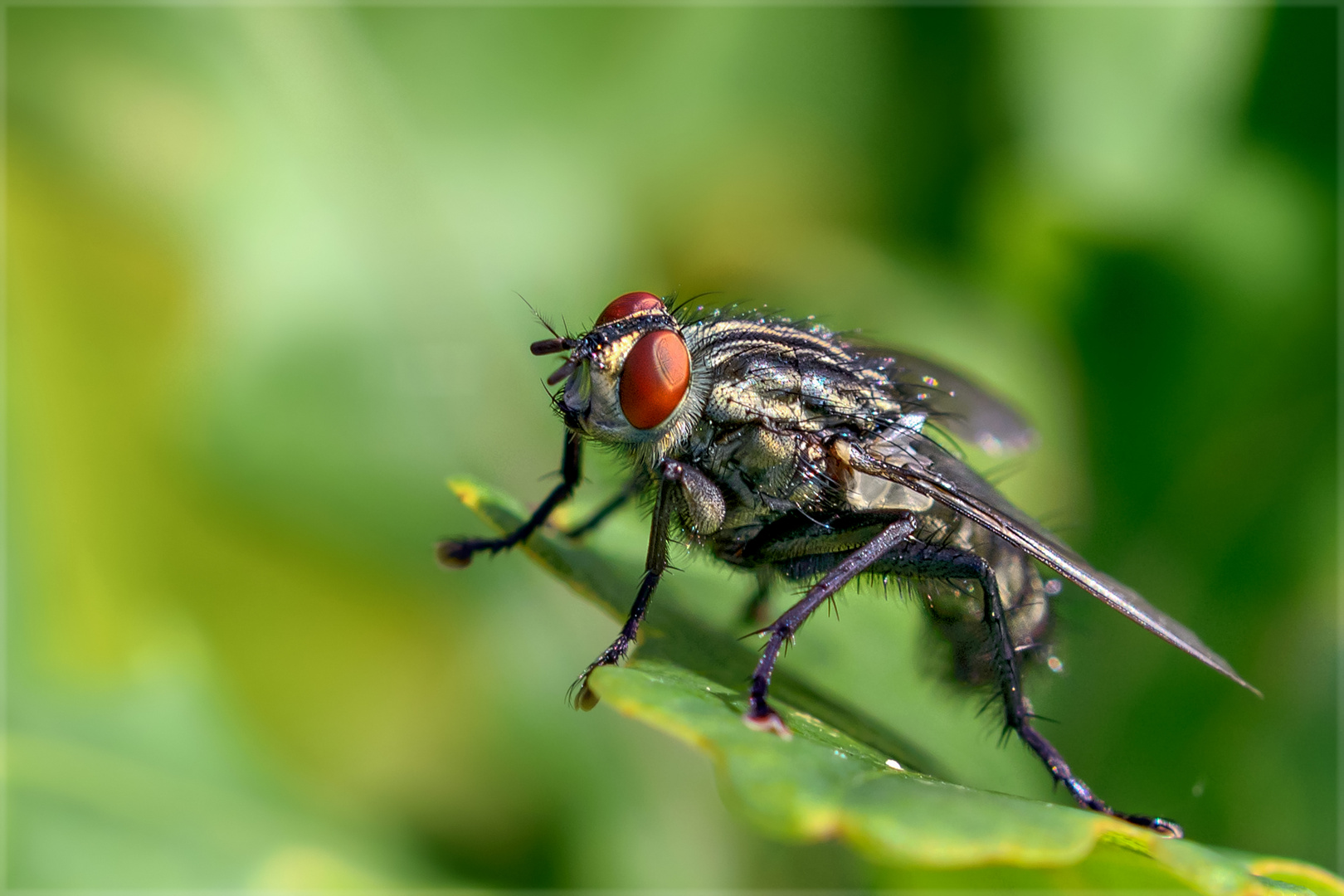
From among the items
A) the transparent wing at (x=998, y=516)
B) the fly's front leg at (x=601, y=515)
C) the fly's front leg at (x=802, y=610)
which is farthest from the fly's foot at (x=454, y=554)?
the transparent wing at (x=998, y=516)

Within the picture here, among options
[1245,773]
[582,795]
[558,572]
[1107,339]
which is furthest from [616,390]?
[1107,339]

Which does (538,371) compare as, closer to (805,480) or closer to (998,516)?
(805,480)

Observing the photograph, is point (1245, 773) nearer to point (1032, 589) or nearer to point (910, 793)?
point (1032, 589)

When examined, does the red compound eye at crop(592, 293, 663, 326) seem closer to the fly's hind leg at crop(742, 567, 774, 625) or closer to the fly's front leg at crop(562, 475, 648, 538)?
the fly's front leg at crop(562, 475, 648, 538)

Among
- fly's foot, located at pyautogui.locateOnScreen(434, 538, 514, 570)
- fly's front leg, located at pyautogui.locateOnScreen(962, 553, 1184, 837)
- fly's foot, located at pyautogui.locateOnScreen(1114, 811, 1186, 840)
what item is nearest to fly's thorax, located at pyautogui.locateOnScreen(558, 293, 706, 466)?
fly's foot, located at pyautogui.locateOnScreen(434, 538, 514, 570)

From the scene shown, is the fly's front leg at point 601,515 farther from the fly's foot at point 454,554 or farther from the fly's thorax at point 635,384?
the fly's thorax at point 635,384

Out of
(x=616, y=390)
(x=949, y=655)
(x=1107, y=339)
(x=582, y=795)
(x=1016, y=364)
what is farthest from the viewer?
(x=1016, y=364)

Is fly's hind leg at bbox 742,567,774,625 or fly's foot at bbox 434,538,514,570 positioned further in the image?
fly's hind leg at bbox 742,567,774,625
